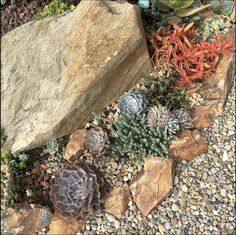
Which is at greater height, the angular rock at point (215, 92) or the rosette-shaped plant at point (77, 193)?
the rosette-shaped plant at point (77, 193)

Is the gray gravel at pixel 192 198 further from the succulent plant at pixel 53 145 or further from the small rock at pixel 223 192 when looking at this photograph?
the succulent plant at pixel 53 145

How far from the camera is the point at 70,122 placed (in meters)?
3.07

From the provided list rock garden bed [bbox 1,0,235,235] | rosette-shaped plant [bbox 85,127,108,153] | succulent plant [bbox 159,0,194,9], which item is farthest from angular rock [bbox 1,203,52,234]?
succulent plant [bbox 159,0,194,9]

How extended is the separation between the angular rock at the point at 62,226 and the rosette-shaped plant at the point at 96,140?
0.47 m

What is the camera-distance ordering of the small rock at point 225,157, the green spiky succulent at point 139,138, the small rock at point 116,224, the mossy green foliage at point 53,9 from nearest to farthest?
the small rock at point 116,224 < the green spiky succulent at point 139,138 < the small rock at point 225,157 < the mossy green foliage at point 53,9

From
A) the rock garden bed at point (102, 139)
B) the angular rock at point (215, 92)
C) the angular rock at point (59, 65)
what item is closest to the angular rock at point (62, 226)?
the rock garden bed at point (102, 139)

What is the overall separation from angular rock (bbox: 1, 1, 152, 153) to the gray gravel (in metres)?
0.39

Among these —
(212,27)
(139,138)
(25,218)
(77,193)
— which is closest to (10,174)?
(25,218)

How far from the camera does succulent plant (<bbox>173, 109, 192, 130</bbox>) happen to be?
3105 mm

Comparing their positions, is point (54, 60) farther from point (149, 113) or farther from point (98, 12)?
point (149, 113)

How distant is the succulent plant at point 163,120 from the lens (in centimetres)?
305

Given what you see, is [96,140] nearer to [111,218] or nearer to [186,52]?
[111,218]

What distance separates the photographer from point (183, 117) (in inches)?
122

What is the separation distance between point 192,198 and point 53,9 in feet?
5.19
